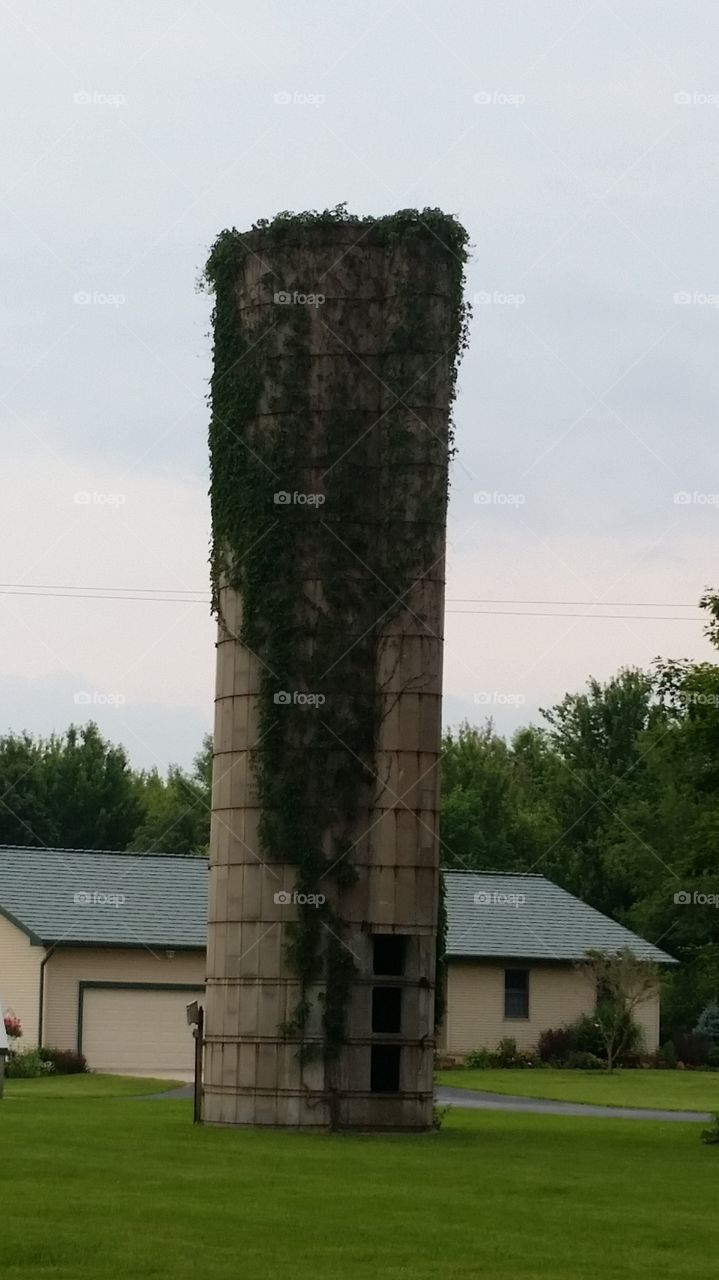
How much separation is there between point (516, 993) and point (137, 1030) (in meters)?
11.3

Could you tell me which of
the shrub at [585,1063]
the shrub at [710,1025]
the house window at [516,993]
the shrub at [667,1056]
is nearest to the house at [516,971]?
the house window at [516,993]

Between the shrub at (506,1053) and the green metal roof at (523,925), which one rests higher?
the green metal roof at (523,925)

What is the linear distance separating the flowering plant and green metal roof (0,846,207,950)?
1950 millimetres

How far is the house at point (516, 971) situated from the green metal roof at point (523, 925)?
3 centimetres

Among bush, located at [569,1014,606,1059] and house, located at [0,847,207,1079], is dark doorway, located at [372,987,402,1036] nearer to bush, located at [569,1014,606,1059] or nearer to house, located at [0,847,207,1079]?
house, located at [0,847,207,1079]

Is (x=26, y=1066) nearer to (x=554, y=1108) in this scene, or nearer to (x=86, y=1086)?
(x=86, y=1086)

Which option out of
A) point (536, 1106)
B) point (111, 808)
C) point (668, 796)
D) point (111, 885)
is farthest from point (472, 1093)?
point (111, 808)

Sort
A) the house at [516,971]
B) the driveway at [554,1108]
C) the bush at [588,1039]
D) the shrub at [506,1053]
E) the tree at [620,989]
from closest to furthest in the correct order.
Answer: the driveway at [554,1108]
the shrub at [506,1053]
the tree at [620,989]
the house at [516,971]
the bush at [588,1039]

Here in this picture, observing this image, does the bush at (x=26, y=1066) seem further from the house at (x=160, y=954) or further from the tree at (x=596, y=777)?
the tree at (x=596, y=777)

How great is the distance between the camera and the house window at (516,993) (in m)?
57.8

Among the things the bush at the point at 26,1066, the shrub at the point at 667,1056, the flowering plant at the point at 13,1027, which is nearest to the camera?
the bush at the point at 26,1066

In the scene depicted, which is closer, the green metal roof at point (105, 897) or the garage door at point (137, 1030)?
the garage door at point (137, 1030)

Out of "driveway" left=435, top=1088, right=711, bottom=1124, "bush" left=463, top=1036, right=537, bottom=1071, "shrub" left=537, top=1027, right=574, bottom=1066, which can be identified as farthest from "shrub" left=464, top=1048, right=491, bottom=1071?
"driveway" left=435, top=1088, right=711, bottom=1124

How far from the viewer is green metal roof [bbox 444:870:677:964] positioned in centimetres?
5794
